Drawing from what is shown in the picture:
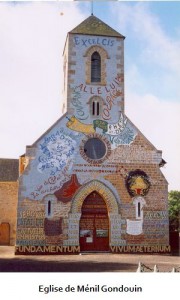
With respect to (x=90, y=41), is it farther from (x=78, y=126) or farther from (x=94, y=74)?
(x=78, y=126)

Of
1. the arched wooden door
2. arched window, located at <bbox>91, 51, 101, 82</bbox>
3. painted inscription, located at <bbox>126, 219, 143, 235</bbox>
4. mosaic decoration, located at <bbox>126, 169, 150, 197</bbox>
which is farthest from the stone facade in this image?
arched window, located at <bbox>91, 51, 101, 82</bbox>

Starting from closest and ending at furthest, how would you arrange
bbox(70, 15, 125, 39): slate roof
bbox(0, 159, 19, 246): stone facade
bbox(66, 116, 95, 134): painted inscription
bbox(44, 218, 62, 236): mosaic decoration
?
bbox(44, 218, 62, 236): mosaic decoration
bbox(66, 116, 95, 134): painted inscription
bbox(70, 15, 125, 39): slate roof
bbox(0, 159, 19, 246): stone facade

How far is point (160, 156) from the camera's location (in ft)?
81.3

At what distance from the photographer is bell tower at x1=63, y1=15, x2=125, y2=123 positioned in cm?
2506

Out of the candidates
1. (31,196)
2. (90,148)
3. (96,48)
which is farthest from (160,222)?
(96,48)

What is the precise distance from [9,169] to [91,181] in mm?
17345

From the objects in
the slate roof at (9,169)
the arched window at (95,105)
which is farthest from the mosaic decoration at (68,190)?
the slate roof at (9,169)

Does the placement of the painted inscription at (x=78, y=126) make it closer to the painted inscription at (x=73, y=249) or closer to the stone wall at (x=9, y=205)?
the painted inscription at (x=73, y=249)

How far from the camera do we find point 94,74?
26016 millimetres

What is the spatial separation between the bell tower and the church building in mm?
71

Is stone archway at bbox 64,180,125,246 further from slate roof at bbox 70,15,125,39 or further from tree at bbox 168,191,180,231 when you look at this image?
tree at bbox 168,191,180,231

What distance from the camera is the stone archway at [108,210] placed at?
893 inches

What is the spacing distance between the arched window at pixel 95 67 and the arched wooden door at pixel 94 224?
26.9 ft
